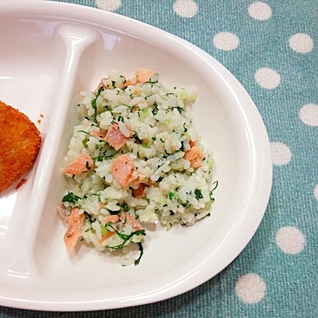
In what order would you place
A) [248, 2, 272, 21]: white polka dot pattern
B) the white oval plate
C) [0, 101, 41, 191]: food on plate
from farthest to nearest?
[248, 2, 272, 21]: white polka dot pattern → [0, 101, 41, 191]: food on plate → the white oval plate

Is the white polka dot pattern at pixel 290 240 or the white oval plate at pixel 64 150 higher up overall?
the white oval plate at pixel 64 150

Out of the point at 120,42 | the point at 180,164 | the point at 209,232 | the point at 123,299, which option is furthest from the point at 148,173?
the point at 120,42

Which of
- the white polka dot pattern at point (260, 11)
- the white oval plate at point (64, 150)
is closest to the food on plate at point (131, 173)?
the white oval plate at point (64, 150)

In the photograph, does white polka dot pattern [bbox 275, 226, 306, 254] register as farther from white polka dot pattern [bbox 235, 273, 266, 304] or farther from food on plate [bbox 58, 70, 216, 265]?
food on plate [bbox 58, 70, 216, 265]

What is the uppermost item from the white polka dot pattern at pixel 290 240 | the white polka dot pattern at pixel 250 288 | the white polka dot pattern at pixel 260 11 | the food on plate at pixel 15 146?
the white polka dot pattern at pixel 260 11

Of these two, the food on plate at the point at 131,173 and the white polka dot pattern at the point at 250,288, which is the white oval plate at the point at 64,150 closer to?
the food on plate at the point at 131,173

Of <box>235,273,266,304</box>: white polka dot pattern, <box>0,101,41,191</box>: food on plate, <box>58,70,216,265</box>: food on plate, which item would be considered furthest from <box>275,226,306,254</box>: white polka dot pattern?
<box>0,101,41,191</box>: food on plate
